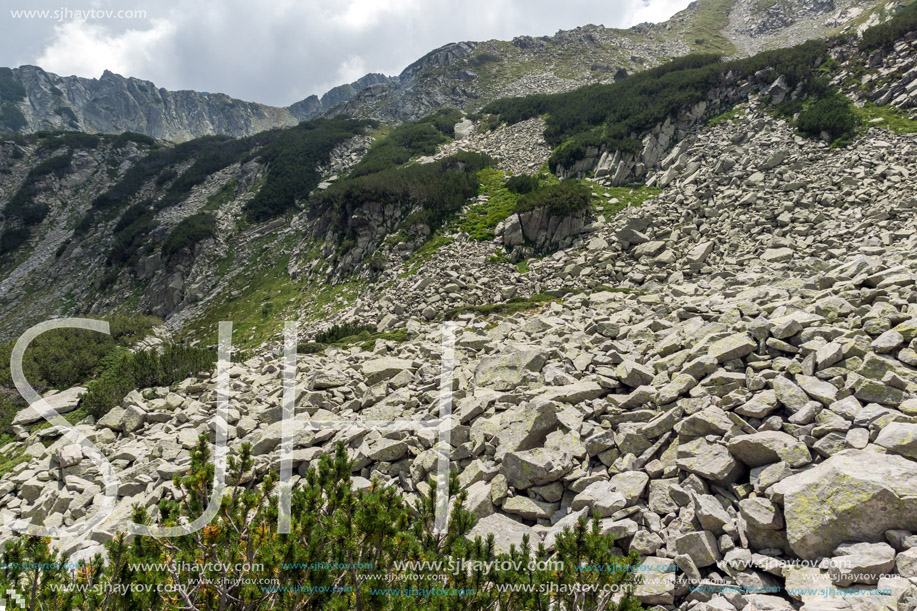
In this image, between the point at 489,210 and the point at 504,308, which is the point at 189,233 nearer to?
the point at 489,210

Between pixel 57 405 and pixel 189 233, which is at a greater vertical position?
pixel 189 233

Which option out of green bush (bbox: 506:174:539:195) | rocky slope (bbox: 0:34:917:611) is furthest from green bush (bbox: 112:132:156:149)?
rocky slope (bbox: 0:34:917:611)

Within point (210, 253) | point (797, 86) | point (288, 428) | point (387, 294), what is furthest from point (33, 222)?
point (797, 86)

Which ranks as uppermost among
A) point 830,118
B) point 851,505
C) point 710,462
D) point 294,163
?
point 294,163

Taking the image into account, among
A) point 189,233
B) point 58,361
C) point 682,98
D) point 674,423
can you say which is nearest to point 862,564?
point 674,423

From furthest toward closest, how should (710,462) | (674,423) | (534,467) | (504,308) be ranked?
1. (504,308)
2. (674,423)
3. (534,467)
4. (710,462)

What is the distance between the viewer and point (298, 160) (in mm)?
50906

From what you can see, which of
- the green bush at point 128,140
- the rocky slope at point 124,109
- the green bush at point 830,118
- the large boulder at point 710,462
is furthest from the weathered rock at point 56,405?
the rocky slope at point 124,109

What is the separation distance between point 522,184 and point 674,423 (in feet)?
90.1

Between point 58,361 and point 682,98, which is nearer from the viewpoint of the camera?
point 58,361

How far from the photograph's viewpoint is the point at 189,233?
38.6 m

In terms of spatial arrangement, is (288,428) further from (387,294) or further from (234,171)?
(234,171)

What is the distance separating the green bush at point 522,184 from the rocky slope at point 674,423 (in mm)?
16118

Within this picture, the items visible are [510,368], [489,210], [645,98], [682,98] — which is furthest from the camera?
[645,98]
